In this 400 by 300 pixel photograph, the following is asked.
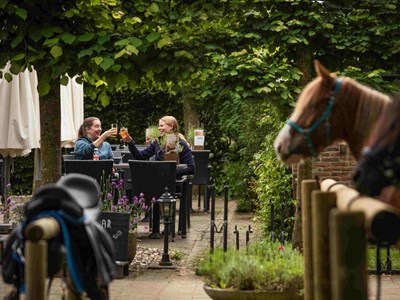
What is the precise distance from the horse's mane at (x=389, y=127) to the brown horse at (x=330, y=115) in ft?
3.62

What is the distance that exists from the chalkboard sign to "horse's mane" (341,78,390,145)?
5.12m

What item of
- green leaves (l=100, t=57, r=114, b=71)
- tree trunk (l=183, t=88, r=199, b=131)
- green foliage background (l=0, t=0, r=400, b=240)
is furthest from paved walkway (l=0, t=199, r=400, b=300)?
tree trunk (l=183, t=88, r=199, b=131)

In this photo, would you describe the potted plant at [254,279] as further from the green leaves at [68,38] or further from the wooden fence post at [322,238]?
the green leaves at [68,38]

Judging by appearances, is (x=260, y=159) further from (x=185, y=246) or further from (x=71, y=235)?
(x=71, y=235)

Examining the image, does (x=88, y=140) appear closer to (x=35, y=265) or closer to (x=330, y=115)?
(x=330, y=115)

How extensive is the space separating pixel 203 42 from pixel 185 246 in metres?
3.41

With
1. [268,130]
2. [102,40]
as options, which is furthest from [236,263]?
[268,130]

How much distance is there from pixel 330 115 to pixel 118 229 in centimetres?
513

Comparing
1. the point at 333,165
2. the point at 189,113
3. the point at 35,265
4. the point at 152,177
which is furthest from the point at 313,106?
the point at 189,113

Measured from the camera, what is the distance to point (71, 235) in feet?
14.7

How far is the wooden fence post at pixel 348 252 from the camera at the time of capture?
353 cm

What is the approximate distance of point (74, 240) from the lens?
4.53 m

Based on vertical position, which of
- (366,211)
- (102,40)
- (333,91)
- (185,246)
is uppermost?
(102,40)

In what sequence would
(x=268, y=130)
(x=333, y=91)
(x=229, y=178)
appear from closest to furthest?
(x=333, y=91), (x=268, y=130), (x=229, y=178)
